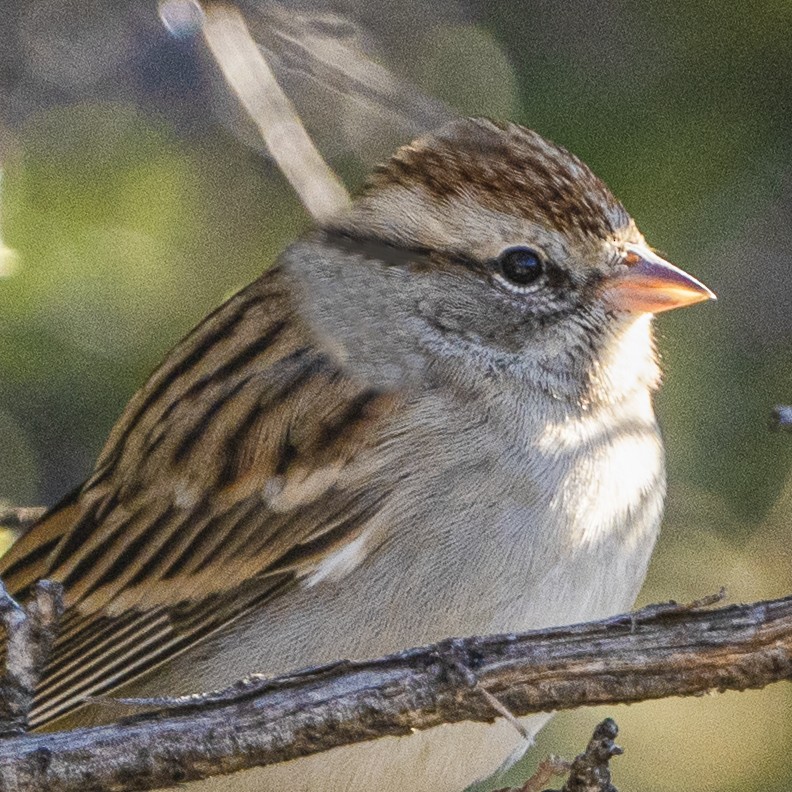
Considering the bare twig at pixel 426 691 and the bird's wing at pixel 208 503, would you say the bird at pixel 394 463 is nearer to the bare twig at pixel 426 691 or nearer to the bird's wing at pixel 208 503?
the bird's wing at pixel 208 503

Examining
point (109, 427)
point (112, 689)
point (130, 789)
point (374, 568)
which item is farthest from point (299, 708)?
point (109, 427)

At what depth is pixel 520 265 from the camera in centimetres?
290

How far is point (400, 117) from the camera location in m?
2.79

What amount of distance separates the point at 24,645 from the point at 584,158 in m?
1.76

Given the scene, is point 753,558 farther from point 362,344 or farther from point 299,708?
point 299,708

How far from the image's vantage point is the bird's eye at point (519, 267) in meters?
2.89

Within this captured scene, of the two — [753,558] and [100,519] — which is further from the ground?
[753,558]

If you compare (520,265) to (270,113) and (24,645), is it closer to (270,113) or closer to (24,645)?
(270,113)

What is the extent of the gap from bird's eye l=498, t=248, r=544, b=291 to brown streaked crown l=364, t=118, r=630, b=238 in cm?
6

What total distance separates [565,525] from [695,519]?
101cm

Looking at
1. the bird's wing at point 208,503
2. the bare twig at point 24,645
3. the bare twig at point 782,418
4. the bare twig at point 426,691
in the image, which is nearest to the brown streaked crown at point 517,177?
the bird's wing at point 208,503

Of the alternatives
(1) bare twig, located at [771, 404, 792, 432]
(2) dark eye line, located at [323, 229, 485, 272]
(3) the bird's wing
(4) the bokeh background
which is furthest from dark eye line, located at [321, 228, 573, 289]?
(1) bare twig, located at [771, 404, 792, 432]

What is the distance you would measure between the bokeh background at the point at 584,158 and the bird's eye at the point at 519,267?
0.57m

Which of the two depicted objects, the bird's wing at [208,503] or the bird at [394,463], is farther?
the bird's wing at [208,503]
